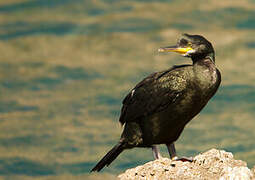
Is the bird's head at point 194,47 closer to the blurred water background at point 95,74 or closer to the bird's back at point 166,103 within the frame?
the bird's back at point 166,103

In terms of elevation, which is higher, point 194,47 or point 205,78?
point 194,47

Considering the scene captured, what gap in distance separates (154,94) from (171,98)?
1.06ft

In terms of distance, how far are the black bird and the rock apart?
81cm

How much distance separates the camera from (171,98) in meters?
9.98

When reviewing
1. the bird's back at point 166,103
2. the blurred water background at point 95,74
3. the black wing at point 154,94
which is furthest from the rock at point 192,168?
the blurred water background at point 95,74

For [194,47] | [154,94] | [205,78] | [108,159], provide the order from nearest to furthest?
[205,78] → [194,47] → [154,94] → [108,159]

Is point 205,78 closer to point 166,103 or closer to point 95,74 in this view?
point 166,103

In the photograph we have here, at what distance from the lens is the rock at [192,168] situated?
8898 millimetres

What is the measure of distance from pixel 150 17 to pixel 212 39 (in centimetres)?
214

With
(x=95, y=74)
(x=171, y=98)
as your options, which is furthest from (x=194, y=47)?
(x=95, y=74)

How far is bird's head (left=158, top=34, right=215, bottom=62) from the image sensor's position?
9922 mm

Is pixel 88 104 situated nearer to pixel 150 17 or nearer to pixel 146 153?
pixel 146 153

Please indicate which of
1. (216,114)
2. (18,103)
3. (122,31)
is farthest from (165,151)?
(122,31)

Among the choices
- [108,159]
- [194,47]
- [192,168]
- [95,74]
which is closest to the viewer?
[192,168]
